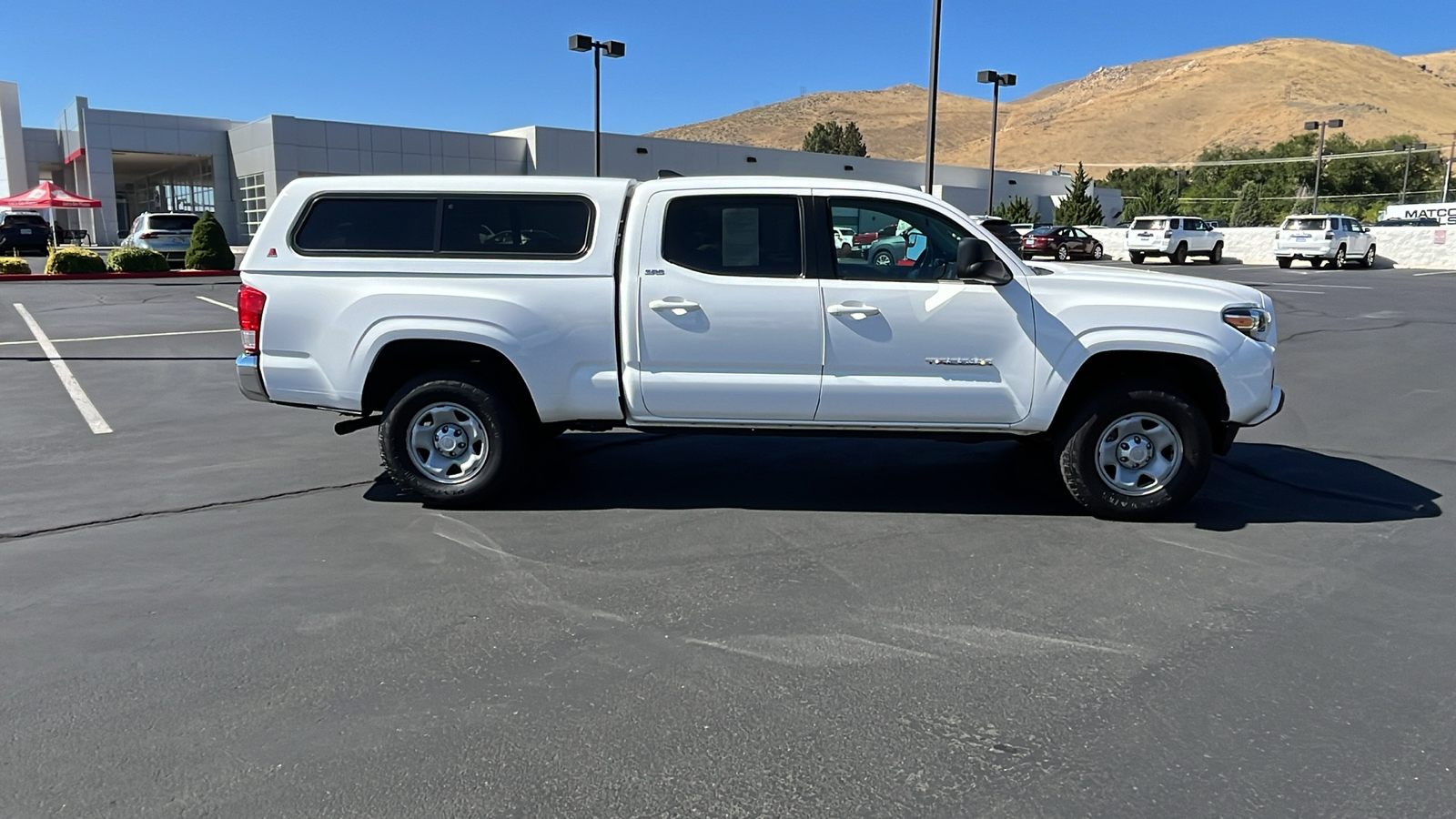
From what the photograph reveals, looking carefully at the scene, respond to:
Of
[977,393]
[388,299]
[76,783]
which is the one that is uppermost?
[388,299]

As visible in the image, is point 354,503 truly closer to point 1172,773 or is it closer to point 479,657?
point 479,657

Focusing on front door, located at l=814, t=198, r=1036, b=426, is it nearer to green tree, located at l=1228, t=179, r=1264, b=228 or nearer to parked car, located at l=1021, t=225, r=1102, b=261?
parked car, located at l=1021, t=225, r=1102, b=261

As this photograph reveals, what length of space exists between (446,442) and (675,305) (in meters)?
1.61

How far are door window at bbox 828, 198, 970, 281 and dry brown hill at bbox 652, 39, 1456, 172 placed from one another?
156169 millimetres

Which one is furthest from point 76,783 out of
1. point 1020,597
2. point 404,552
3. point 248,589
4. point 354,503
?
point 1020,597

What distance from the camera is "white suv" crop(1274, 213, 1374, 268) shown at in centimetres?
3622

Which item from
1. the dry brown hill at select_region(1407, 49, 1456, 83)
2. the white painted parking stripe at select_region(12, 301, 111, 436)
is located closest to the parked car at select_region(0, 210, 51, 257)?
the white painted parking stripe at select_region(12, 301, 111, 436)

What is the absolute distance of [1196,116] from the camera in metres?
162

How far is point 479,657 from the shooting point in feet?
13.3

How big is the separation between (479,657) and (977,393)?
3173mm

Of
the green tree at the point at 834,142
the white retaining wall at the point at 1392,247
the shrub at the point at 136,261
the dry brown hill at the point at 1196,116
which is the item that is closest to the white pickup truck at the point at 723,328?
the shrub at the point at 136,261

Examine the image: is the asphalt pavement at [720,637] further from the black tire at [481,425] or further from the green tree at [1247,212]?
the green tree at [1247,212]

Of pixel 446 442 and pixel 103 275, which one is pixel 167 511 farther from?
pixel 103 275

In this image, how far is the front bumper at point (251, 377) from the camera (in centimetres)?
599
